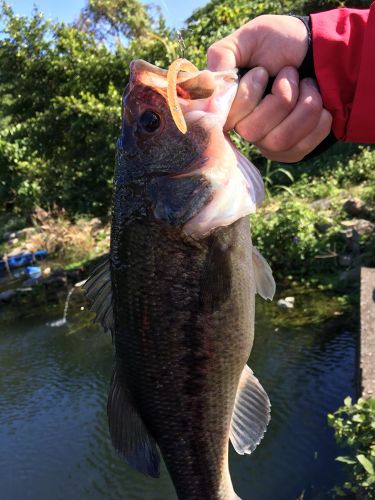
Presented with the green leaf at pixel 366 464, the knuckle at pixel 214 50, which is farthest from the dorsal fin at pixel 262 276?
the green leaf at pixel 366 464

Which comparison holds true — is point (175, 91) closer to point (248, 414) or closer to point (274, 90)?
point (274, 90)

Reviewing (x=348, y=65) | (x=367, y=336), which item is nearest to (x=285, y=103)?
(x=348, y=65)

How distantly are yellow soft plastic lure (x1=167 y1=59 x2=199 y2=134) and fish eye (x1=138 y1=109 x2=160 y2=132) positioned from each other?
9 centimetres

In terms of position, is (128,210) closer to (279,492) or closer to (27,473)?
(279,492)

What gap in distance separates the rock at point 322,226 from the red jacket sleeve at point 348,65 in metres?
7.11

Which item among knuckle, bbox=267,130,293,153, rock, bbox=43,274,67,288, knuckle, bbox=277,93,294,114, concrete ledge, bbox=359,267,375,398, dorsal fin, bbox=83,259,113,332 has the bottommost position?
rock, bbox=43,274,67,288

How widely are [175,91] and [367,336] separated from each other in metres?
3.67

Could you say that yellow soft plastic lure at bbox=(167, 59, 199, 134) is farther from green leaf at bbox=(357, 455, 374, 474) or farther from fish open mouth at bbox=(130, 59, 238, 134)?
green leaf at bbox=(357, 455, 374, 474)

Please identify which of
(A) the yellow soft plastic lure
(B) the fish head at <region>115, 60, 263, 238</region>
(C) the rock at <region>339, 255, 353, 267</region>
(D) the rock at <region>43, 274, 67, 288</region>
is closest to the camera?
(A) the yellow soft plastic lure

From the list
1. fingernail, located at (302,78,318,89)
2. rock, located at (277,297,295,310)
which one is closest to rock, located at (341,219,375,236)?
rock, located at (277,297,295,310)

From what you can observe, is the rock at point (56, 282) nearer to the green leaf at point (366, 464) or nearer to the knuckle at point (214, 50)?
the green leaf at point (366, 464)

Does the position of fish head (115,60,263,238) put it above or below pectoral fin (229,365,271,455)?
above

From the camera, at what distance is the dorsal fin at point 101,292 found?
173 centimetres

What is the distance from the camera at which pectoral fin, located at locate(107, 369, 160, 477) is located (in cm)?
174
